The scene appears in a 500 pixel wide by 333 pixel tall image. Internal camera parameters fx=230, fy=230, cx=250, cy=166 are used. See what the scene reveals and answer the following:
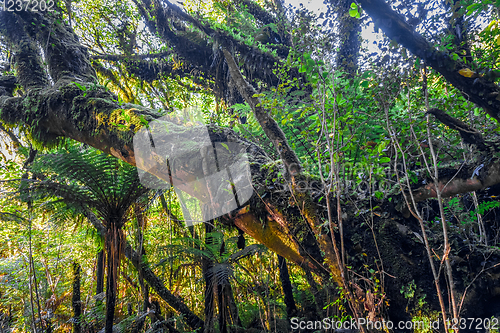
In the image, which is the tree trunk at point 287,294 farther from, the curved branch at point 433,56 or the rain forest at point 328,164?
the curved branch at point 433,56

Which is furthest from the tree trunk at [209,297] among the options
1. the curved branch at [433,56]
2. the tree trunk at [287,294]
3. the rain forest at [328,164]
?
the curved branch at [433,56]

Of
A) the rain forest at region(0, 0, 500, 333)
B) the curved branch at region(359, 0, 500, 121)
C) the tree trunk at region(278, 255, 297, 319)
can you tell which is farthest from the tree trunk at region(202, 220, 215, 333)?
the curved branch at region(359, 0, 500, 121)

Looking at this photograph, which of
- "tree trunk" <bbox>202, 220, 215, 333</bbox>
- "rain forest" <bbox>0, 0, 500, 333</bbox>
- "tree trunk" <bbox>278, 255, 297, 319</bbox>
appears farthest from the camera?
"tree trunk" <bbox>278, 255, 297, 319</bbox>

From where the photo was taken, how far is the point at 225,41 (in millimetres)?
5461

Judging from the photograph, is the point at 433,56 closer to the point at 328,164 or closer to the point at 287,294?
the point at 328,164

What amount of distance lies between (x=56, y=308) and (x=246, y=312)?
173 inches

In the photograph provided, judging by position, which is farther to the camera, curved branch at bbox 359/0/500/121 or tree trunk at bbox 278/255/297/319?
tree trunk at bbox 278/255/297/319

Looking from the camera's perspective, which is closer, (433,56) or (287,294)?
(433,56)

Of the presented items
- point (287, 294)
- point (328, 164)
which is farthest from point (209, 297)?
point (328, 164)

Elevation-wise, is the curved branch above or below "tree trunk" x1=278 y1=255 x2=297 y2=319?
above

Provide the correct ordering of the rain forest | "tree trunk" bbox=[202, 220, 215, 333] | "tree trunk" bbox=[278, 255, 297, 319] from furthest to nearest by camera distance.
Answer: "tree trunk" bbox=[278, 255, 297, 319]
"tree trunk" bbox=[202, 220, 215, 333]
the rain forest

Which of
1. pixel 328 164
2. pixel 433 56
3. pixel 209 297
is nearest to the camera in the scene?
pixel 328 164

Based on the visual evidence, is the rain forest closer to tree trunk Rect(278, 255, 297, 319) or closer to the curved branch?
the curved branch

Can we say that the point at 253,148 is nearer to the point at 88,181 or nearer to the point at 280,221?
the point at 280,221
